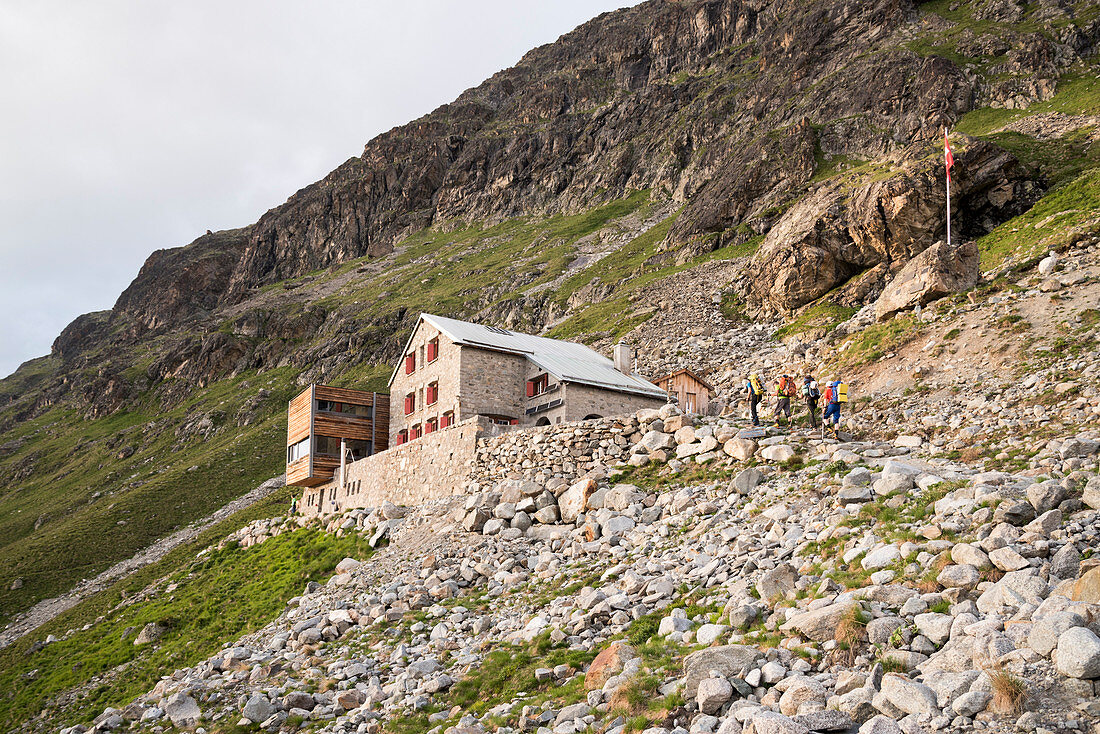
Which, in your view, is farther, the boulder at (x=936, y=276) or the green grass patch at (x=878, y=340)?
the boulder at (x=936, y=276)

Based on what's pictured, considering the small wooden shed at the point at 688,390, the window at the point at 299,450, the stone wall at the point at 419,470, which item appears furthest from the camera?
the window at the point at 299,450

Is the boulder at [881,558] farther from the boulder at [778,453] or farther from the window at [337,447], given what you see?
the window at [337,447]

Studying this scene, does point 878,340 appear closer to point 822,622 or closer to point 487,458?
point 487,458

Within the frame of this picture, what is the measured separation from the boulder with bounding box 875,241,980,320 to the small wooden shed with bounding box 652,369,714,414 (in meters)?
12.3

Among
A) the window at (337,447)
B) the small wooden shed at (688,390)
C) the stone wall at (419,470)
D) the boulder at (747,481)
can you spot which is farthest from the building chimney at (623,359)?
the boulder at (747,481)

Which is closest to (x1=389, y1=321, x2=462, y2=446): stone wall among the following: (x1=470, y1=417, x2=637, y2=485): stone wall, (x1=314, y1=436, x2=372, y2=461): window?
(x1=314, y1=436, x2=372, y2=461): window

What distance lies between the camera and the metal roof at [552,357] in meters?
41.1

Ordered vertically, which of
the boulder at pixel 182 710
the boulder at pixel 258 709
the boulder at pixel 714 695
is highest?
the boulder at pixel 714 695

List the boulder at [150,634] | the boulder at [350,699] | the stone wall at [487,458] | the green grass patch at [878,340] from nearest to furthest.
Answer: the boulder at [350,699]
the stone wall at [487,458]
the boulder at [150,634]
the green grass patch at [878,340]

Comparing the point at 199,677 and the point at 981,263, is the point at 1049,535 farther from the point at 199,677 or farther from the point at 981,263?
the point at 981,263

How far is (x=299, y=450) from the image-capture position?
5059 cm

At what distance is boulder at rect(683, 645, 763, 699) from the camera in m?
11.2

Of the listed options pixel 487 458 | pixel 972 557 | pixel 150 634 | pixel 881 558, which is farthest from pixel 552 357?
pixel 972 557

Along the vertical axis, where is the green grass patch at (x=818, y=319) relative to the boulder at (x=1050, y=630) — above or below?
above
